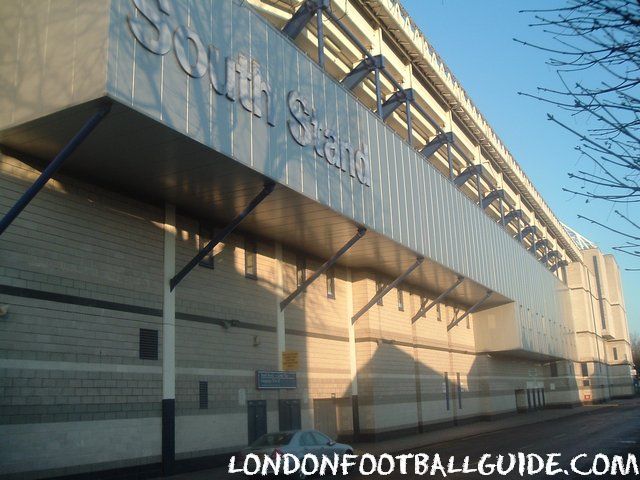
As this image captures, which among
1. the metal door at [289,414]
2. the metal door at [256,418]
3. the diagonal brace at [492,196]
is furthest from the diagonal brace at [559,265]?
the metal door at [256,418]

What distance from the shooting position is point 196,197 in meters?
19.6

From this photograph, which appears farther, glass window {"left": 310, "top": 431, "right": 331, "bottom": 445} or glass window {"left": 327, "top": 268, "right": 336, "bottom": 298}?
glass window {"left": 327, "top": 268, "right": 336, "bottom": 298}

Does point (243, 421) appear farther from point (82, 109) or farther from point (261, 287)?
point (82, 109)

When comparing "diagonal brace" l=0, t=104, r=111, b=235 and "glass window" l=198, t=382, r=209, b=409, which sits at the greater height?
"diagonal brace" l=0, t=104, r=111, b=235

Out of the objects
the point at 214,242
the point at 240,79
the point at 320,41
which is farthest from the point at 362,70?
the point at 214,242

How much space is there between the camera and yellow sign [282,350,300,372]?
23.8 meters

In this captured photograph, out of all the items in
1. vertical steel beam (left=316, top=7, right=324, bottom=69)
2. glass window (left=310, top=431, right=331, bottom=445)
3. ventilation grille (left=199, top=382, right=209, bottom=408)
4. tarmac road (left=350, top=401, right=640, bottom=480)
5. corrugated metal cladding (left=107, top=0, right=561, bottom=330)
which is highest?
vertical steel beam (left=316, top=7, right=324, bottom=69)

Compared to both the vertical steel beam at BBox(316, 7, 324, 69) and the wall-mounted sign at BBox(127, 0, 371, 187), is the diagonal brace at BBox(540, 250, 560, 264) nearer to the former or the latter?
the wall-mounted sign at BBox(127, 0, 371, 187)

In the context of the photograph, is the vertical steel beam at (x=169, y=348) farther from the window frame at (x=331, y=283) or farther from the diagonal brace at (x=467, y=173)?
the diagonal brace at (x=467, y=173)

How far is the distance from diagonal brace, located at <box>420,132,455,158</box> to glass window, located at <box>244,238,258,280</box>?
49.3ft

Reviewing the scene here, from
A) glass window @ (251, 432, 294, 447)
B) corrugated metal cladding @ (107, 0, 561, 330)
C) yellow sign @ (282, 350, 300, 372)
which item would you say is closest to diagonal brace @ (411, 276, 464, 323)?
corrugated metal cladding @ (107, 0, 561, 330)

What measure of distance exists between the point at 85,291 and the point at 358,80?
50.2 feet

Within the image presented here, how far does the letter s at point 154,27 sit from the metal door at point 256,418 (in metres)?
12.1

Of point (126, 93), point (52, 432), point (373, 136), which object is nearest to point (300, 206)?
point (373, 136)
